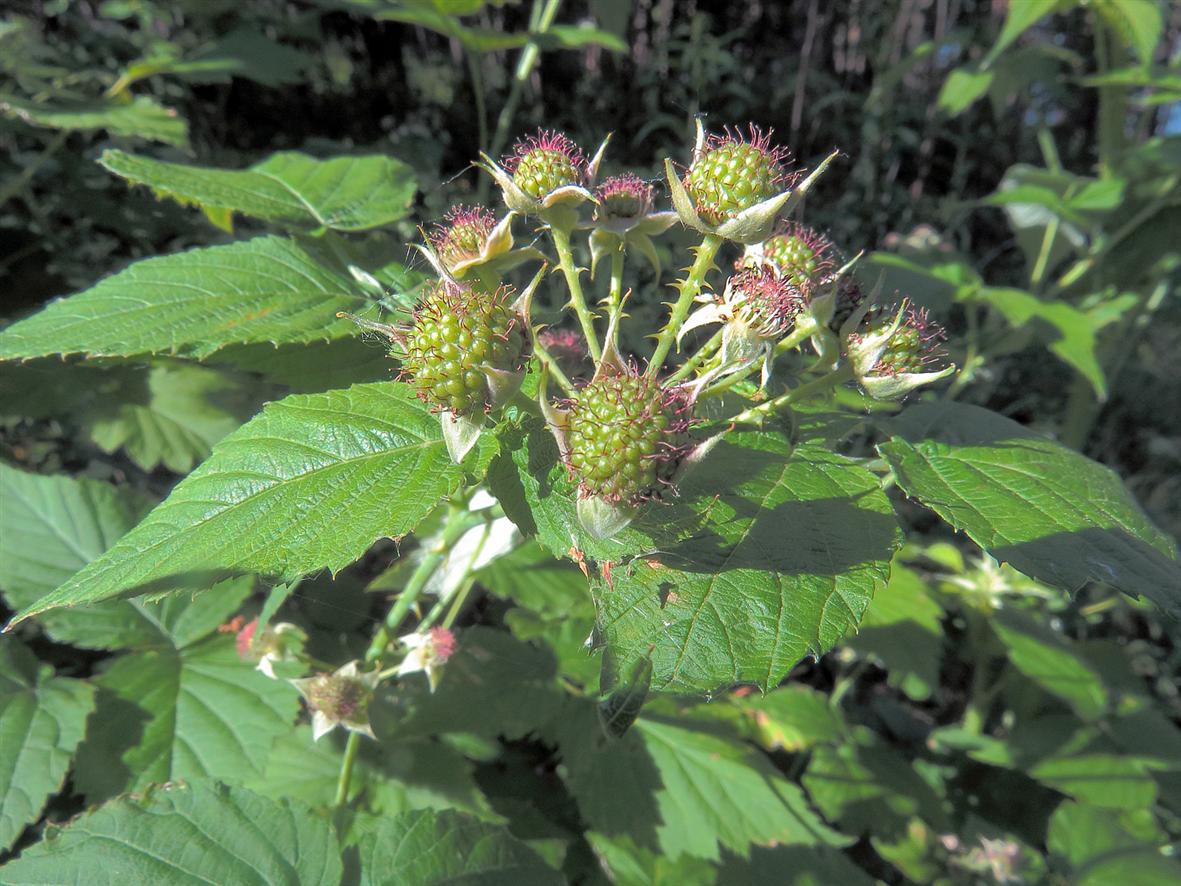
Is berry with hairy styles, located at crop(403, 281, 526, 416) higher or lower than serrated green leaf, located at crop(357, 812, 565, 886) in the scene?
higher

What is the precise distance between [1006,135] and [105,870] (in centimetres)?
708

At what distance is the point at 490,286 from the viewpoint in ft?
3.21

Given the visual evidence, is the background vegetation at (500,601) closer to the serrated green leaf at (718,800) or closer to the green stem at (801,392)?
the serrated green leaf at (718,800)

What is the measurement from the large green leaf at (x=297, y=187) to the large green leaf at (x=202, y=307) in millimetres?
101

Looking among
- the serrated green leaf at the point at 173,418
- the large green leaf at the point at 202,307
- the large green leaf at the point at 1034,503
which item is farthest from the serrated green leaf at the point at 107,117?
the large green leaf at the point at 1034,503

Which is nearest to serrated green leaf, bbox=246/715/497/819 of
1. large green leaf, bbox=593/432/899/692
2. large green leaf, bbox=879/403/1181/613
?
large green leaf, bbox=593/432/899/692

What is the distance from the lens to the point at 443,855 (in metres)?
1.20

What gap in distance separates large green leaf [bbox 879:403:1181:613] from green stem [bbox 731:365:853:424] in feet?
0.40

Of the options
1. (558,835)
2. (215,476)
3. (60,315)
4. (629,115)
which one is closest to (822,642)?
(215,476)

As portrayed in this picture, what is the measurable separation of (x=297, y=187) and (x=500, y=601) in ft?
5.02

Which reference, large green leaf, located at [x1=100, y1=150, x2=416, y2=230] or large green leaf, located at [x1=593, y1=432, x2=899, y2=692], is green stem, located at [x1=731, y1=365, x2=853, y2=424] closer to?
large green leaf, located at [x1=593, y1=432, x2=899, y2=692]

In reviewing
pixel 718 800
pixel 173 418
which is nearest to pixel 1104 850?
pixel 718 800

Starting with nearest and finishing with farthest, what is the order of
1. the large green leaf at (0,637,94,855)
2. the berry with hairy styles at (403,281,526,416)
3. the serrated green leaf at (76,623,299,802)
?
the berry with hairy styles at (403,281,526,416)
the large green leaf at (0,637,94,855)
the serrated green leaf at (76,623,299,802)

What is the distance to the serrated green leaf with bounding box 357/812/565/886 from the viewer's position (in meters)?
1.17
